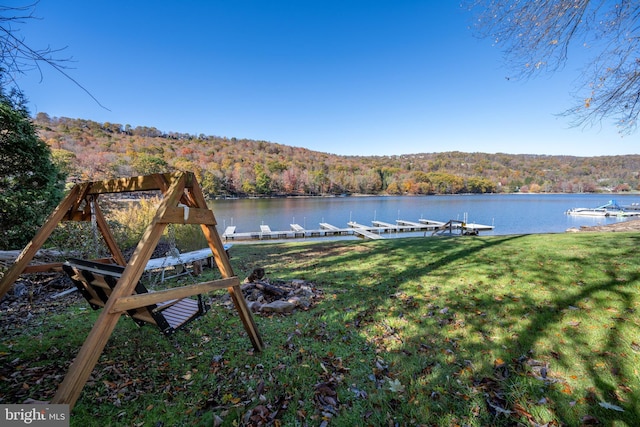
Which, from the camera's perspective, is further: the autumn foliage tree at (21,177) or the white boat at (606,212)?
the white boat at (606,212)

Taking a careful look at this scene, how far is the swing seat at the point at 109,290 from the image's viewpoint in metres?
2.68

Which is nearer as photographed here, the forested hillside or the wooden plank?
the wooden plank

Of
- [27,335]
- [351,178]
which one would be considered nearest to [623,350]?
[27,335]

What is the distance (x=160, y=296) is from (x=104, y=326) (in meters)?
0.42

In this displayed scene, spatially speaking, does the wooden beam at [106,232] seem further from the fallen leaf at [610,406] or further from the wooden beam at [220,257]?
the fallen leaf at [610,406]

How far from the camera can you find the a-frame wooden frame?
195 centimetres

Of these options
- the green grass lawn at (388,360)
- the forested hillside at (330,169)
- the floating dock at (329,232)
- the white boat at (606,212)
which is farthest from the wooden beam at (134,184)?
the white boat at (606,212)

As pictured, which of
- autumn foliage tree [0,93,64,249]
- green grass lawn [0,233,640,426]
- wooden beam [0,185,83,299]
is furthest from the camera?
autumn foliage tree [0,93,64,249]

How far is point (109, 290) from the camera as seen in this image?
2.88 meters

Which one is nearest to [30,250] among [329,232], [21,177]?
[21,177]

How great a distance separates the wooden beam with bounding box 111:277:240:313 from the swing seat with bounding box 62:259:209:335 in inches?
12.3

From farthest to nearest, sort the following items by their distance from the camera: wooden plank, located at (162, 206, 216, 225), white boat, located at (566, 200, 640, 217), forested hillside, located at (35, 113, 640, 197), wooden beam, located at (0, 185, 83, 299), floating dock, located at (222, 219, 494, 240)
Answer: forested hillside, located at (35, 113, 640, 197) < white boat, located at (566, 200, 640, 217) < floating dock, located at (222, 219, 494, 240) < wooden beam, located at (0, 185, 83, 299) < wooden plank, located at (162, 206, 216, 225)

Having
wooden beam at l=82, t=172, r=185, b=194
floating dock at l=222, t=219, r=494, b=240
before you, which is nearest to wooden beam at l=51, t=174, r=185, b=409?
wooden beam at l=82, t=172, r=185, b=194

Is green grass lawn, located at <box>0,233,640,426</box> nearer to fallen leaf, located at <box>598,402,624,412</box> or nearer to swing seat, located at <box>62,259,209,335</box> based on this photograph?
fallen leaf, located at <box>598,402,624,412</box>
